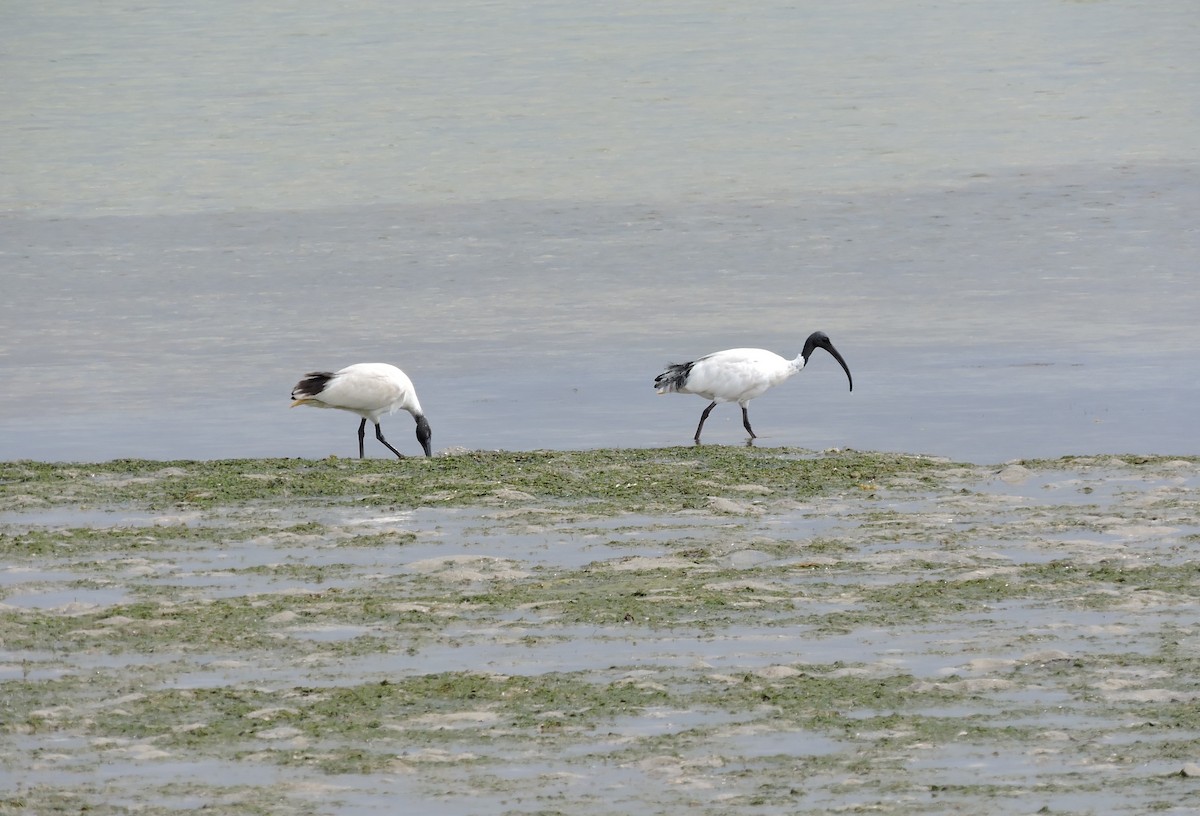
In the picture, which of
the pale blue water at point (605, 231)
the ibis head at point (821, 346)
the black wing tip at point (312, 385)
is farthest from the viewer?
the ibis head at point (821, 346)

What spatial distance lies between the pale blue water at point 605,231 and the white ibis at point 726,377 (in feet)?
0.97

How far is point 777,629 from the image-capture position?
7.98m

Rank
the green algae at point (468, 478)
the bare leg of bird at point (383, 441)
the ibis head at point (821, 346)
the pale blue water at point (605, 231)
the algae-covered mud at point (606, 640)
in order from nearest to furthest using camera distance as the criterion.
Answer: the algae-covered mud at point (606, 640) < the green algae at point (468, 478) < the bare leg of bird at point (383, 441) < the pale blue water at point (605, 231) < the ibis head at point (821, 346)

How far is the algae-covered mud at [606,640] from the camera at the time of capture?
20.3 ft

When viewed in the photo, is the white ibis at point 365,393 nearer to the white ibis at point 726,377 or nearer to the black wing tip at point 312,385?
the black wing tip at point 312,385

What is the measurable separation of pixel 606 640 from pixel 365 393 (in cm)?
606

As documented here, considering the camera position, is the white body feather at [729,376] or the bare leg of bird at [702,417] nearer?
the bare leg of bird at [702,417]

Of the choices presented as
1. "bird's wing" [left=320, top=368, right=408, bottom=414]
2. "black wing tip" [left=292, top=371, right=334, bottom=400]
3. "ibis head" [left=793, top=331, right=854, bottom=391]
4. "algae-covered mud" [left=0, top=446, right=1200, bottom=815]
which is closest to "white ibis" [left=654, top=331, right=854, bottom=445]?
"ibis head" [left=793, top=331, right=854, bottom=391]

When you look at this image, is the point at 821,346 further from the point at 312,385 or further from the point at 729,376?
the point at 312,385

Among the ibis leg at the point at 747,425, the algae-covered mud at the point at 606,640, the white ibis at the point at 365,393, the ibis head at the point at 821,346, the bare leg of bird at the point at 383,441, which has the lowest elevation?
the algae-covered mud at the point at 606,640

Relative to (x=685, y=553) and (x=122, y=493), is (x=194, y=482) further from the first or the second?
(x=685, y=553)

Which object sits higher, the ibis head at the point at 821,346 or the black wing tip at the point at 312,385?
the ibis head at the point at 821,346

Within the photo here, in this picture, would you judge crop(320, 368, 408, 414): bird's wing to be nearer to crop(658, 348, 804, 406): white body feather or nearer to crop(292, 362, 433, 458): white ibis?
crop(292, 362, 433, 458): white ibis

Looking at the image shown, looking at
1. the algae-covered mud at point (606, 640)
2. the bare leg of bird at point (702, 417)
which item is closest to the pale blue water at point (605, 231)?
the bare leg of bird at point (702, 417)
